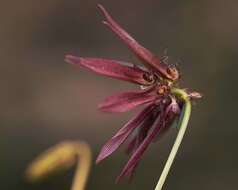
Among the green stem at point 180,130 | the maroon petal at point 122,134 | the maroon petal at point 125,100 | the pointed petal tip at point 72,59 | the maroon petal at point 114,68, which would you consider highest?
the pointed petal tip at point 72,59

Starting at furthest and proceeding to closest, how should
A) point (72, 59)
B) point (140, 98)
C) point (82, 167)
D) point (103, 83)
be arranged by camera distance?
1. point (103, 83)
2. point (82, 167)
3. point (140, 98)
4. point (72, 59)

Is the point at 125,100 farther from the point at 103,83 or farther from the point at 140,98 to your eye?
the point at 103,83

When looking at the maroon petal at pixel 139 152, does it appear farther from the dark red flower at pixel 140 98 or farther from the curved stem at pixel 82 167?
the curved stem at pixel 82 167

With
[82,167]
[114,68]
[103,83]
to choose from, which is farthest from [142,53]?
[103,83]

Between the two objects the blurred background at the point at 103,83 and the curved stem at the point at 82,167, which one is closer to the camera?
the curved stem at the point at 82,167

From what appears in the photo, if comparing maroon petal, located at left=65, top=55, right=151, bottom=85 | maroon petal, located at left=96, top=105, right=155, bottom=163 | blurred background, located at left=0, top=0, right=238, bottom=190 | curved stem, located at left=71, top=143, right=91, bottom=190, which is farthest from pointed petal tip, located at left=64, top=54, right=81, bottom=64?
blurred background, located at left=0, top=0, right=238, bottom=190

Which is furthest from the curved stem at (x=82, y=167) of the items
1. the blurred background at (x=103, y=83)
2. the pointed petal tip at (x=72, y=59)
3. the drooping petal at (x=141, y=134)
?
the blurred background at (x=103, y=83)

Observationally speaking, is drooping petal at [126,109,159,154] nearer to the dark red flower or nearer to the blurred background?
the dark red flower
